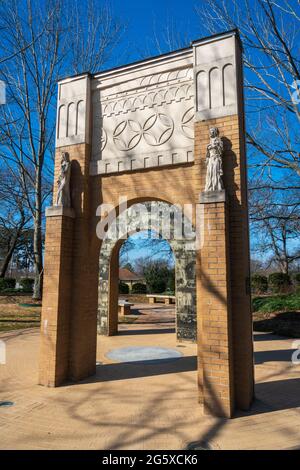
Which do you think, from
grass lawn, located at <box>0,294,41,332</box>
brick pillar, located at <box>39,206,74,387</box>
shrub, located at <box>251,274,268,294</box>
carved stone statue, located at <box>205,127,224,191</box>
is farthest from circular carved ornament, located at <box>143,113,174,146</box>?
shrub, located at <box>251,274,268,294</box>

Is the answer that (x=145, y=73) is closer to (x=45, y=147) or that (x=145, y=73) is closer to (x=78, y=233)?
(x=78, y=233)

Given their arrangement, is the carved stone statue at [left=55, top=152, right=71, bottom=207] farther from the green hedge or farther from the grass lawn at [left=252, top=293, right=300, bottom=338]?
the green hedge

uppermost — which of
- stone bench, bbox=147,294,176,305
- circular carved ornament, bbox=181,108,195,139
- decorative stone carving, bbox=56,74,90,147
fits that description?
decorative stone carving, bbox=56,74,90,147

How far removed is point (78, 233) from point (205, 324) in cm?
305

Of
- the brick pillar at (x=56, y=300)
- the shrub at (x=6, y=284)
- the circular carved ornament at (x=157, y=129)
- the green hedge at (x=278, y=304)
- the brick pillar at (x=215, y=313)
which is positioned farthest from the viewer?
the shrub at (x=6, y=284)

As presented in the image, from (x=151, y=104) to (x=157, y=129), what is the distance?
556mm

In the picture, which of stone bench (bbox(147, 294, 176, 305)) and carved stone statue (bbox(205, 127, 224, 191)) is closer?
carved stone statue (bbox(205, 127, 224, 191))

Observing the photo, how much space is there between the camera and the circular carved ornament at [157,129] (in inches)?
234

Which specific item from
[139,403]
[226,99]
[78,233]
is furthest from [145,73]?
[139,403]

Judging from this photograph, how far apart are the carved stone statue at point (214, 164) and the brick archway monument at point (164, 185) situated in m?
0.02

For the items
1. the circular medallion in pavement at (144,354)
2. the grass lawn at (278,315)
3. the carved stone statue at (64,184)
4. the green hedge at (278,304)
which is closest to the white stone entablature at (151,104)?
the carved stone statue at (64,184)

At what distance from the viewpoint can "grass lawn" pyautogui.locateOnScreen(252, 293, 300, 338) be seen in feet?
38.5

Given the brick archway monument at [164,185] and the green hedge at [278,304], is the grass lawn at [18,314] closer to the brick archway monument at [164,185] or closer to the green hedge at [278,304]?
the brick archway monument at [164,185]

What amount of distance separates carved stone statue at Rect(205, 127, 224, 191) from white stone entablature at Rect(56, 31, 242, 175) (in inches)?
20.6
